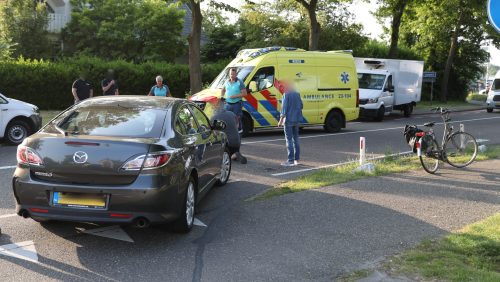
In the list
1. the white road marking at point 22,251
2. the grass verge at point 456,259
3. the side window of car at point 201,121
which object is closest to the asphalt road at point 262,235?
the white road marking at point 22,251

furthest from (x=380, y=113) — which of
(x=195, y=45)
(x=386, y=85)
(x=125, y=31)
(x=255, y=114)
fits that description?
(x=125, y=31)

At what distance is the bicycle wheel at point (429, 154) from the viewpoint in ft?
32.2

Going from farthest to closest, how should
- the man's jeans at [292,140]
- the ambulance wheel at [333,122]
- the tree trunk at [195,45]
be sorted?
the tree trunk at [195,45], the ambulance wheel at [333,122], the man's jeans at [292,140]

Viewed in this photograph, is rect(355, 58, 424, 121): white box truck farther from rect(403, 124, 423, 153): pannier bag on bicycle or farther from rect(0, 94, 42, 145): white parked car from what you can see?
rect(0, 94, 42, 145): white parked car

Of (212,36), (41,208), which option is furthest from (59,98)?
(41,208)

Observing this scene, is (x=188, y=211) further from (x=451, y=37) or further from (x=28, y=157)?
(x=451, y=37)

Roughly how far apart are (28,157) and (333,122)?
41.3 ft

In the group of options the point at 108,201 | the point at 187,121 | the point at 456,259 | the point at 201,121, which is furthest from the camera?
the point at 201,121

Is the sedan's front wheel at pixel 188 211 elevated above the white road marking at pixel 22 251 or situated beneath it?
elevated above

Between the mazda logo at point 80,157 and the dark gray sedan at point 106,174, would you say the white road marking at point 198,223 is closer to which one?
the dark gray sedan at point 106,174

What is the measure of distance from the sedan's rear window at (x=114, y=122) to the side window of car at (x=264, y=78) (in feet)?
30.3

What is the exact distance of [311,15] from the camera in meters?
25.2

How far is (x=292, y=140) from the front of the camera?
35.0 ft

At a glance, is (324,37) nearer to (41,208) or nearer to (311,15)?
(311,15)
